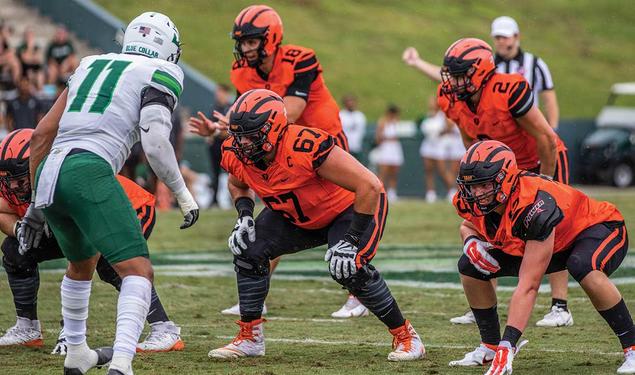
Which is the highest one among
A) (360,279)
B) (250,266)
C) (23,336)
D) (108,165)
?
(108,165)

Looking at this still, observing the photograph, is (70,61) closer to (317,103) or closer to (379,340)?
(317,103)

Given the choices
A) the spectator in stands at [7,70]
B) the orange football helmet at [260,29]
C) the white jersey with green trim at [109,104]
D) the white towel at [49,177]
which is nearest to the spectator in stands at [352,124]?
the spectator in stands at [7,70]

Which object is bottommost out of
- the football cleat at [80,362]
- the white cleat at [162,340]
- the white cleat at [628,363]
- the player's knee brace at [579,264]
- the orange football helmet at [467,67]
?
the white cleat at [162,340]

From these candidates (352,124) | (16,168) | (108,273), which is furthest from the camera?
(352,124)

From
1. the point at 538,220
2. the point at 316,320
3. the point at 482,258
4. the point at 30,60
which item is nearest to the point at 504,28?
the point at 316,320

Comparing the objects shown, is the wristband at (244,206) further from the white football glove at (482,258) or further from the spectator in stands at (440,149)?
the spectator in stands at (440,149)

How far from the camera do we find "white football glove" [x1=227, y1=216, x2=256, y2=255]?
5.90 meters

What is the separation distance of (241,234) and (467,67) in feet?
5.73

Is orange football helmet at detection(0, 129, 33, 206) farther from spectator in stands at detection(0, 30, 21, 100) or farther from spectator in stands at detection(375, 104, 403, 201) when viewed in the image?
spectator in stands at detection(375, 104, 403, 201)

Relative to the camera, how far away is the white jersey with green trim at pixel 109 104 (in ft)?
16.4

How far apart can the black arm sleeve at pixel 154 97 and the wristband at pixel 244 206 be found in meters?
1.11

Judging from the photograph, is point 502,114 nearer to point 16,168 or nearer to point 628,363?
point 628,363

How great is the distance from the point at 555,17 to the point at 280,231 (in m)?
31.4

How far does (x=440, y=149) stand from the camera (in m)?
18.2
